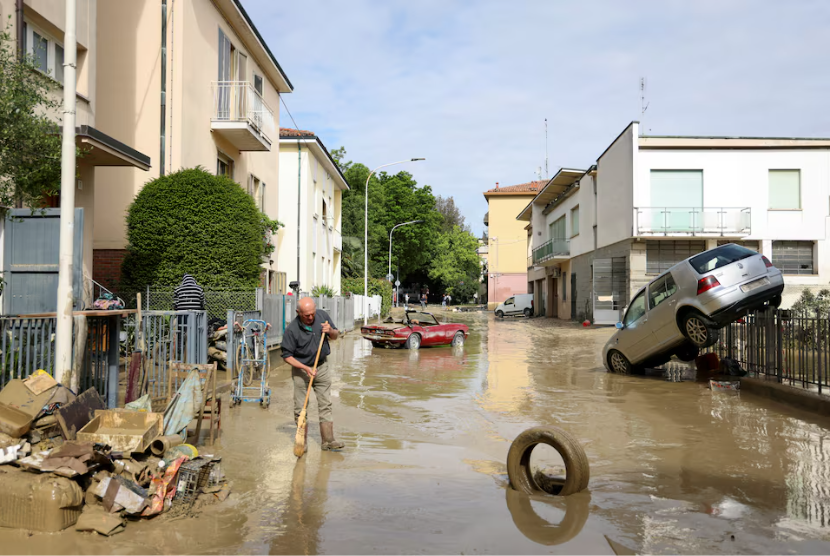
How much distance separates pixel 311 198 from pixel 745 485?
26660mm

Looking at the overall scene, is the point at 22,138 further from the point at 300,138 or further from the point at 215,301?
the point at 300,138

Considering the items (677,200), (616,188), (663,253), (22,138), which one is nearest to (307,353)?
(22,138)

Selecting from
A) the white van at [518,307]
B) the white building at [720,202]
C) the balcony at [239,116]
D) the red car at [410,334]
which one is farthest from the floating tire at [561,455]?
the white van at [518,307]

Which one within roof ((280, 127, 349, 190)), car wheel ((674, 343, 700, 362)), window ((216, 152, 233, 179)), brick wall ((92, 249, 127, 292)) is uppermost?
roof ((280, 127, 349, 190))

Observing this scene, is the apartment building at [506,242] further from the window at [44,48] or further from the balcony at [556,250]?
the window at [44,48]

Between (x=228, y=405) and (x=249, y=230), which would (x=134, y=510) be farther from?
(x=249, y=230)

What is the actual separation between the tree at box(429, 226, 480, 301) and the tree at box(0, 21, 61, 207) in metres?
72.5

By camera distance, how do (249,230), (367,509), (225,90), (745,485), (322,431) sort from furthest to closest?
1. (225,90)
2. (249,230)
3. (322,431)
4. (745,485)
5. (367,509)

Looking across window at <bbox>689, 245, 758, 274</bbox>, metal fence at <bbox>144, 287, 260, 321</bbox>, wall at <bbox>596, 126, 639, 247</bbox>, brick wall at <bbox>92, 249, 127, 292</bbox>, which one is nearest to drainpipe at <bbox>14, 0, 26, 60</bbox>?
metal fence at <bbox>144, 287, 260, 321</bbox>

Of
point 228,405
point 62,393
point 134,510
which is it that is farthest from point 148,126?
point 134,510

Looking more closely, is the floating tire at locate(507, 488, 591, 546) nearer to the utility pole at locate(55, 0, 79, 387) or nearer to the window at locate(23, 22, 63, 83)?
the utility pole at locate(55, 0, 79, 387)

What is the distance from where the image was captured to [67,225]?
6.99 metres

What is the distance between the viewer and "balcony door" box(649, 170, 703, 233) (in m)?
28.7

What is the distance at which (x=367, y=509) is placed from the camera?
5359mm
